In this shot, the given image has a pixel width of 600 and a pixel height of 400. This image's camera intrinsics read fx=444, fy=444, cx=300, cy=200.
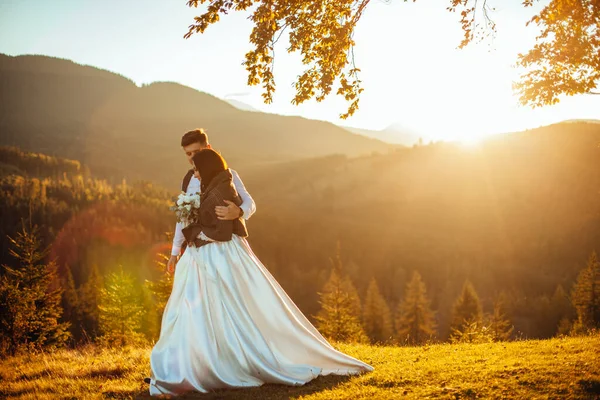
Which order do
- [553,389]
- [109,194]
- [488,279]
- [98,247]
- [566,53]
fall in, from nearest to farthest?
[553,389]
[566,53]
[98,247]
[488,279]
[109,194]

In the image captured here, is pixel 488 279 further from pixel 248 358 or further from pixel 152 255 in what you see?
pixel 248 358

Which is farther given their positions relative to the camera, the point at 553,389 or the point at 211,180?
the point at 211,180

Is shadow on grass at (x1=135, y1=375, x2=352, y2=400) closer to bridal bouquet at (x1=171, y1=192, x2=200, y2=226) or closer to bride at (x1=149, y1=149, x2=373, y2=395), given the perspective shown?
bride at (x1=149, y1=149, x2=373, y2=395)

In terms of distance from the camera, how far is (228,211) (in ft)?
20.5

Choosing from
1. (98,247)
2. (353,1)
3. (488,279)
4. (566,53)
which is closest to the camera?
(353,1)

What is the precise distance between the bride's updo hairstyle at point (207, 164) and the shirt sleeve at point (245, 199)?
34 centimetres

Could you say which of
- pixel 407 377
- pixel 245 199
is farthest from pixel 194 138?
pixel 407 377

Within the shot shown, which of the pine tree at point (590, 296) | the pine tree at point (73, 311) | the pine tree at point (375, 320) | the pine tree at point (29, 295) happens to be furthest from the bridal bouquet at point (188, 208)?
the pine tree at point (73, 311)

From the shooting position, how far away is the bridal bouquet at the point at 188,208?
6391 millimetres

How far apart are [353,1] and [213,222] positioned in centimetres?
439

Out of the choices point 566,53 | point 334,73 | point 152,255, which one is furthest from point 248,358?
point 152,255

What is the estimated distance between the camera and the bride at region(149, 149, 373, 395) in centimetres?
599

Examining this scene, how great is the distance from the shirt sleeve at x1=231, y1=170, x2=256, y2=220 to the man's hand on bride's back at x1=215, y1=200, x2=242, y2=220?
181mm

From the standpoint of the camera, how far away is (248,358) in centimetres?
611
